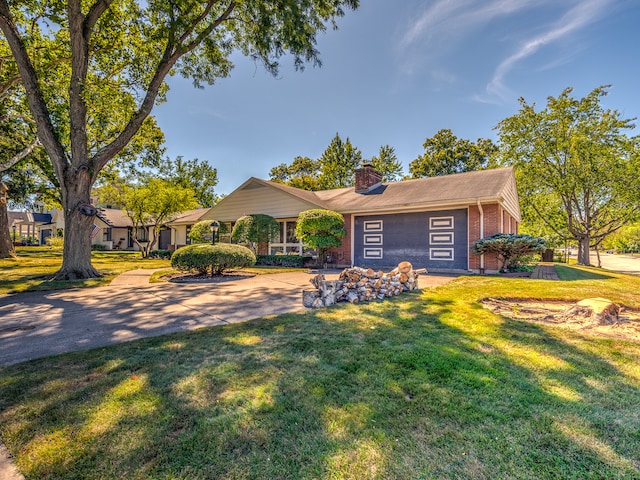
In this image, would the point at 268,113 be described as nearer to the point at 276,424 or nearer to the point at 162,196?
the point at 162,196

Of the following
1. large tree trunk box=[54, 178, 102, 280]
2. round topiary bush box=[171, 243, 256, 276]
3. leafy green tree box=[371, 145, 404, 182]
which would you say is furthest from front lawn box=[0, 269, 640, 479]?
leafy green tree box=[371, 145, 404, 182]

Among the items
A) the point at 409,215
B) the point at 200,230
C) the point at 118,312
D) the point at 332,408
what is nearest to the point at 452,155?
the point at 409,215

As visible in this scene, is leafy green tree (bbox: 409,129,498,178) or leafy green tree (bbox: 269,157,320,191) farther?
leafy green tree (bbox: 269,157,320,191)

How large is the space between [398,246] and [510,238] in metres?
4.36

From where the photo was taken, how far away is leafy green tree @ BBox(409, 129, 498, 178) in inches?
1324

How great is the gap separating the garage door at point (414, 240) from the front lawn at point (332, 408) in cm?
861

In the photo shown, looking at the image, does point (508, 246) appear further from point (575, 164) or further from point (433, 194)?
point (575, 164)

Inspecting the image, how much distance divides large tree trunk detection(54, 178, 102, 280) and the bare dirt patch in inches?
431

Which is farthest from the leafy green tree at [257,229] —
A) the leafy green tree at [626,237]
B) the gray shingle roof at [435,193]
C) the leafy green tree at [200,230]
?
the leafy green tree at [626,237]

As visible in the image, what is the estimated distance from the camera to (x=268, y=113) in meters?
17.7

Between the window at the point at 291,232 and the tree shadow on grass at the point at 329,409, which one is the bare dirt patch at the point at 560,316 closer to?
the tree shadow on grass at the point at 329,409

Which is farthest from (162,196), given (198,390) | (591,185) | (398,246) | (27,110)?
(591,185)

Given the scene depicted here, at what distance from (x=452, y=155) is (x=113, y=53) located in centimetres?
3195

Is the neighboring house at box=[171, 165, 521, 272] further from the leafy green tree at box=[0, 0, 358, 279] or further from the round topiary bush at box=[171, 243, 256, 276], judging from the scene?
the leafy green tree at box=[0, 0, 358, 279]
